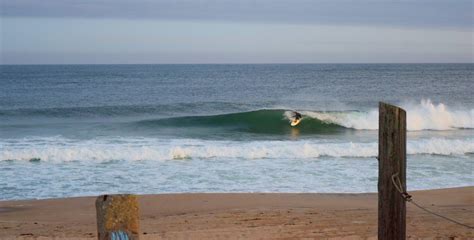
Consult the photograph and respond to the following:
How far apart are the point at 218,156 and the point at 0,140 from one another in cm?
743

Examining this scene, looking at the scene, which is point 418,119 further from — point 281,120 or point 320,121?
point 281,120

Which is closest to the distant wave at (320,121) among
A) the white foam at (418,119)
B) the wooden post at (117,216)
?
the white foam at (418,119)

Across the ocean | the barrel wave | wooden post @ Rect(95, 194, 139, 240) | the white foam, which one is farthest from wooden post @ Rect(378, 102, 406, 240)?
the white foam

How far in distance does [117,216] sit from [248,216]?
5838 millimetres

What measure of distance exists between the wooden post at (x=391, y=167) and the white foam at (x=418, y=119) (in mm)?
19413

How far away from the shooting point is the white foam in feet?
79.7

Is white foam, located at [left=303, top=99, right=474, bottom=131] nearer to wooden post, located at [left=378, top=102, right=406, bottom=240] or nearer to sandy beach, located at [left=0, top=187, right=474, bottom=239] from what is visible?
sandy beach, located at [left=0, top=187, right=474, bottom=239]

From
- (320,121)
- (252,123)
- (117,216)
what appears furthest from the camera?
(252,123)

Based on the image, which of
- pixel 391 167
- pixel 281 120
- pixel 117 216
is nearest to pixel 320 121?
pixel 281 120

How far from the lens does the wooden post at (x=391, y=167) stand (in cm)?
442

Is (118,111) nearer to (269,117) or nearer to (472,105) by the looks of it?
(269,117)

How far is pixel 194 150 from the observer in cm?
1714

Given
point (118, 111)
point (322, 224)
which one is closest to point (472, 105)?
point (118, 111)

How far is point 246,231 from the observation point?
804 centimetres
